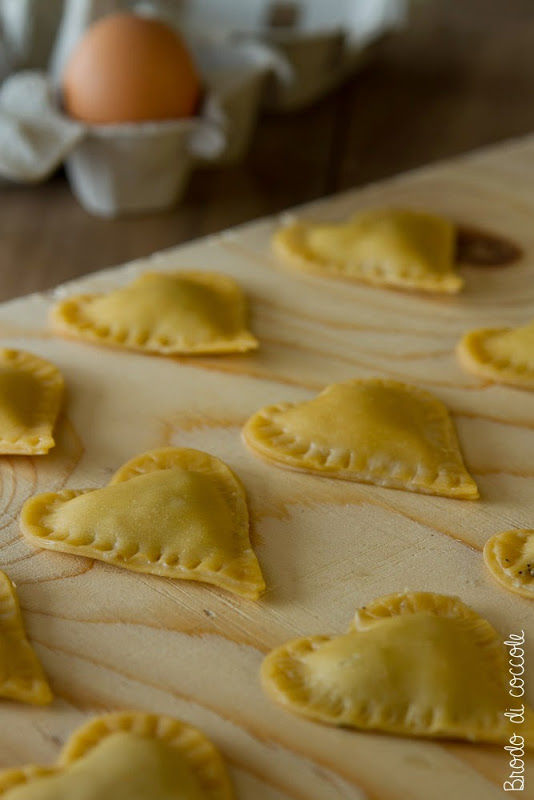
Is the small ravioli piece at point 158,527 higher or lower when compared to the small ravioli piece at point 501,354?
lower

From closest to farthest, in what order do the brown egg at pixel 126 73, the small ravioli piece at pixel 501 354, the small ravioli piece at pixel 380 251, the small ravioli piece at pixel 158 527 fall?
the small ravioli piece at pixel 158 527, the small ravioli piece at pixel 501 354, the small ravioli piece at pixel 380 251, the brown egg at pixel 126 73

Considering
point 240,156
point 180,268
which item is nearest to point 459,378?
point 180,268

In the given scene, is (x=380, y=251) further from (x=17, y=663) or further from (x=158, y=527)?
(x=17, y=663)

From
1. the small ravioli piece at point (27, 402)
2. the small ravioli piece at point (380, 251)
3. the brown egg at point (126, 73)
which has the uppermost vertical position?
the brown egg at point (126, 73)

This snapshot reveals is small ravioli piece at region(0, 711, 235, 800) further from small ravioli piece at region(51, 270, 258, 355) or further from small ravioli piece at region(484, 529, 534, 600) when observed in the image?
small ravioli piece at region(51, 270, 258, 355)

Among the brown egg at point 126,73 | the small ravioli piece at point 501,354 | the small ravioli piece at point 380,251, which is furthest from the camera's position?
the brown egg at point 126,73

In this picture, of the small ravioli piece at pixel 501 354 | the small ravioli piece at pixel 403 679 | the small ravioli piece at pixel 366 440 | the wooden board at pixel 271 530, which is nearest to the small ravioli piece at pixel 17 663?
the wooden board at pixel 271 530

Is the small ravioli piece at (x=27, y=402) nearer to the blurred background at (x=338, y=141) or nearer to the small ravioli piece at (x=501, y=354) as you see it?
the small ravioli piece at (x=501, y=354)

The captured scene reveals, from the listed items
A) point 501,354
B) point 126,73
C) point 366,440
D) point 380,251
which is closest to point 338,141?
point 126,73
